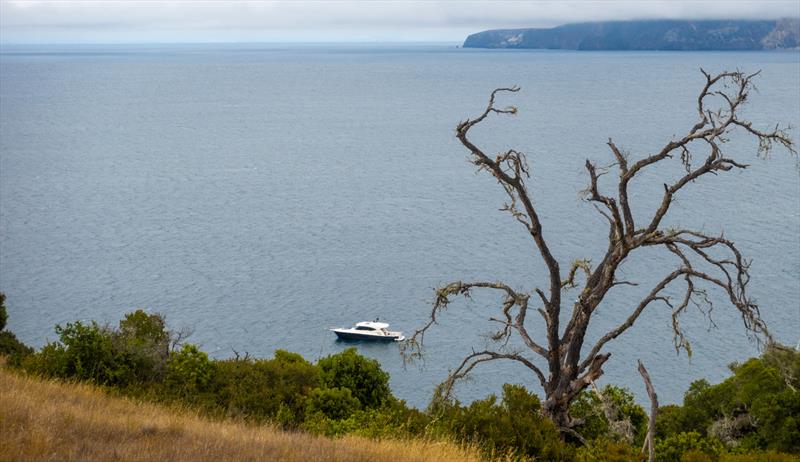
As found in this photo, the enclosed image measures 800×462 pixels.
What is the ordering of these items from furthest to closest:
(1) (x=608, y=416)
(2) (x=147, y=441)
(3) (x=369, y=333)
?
(3) (x=369, y=333)
(1) (x=608, y=416)
(2) (x=147, y=441)

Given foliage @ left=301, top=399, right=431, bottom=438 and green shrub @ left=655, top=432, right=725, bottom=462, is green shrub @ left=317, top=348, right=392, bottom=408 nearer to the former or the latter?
foliage @ left=301, top=399, right=431, bottom=438

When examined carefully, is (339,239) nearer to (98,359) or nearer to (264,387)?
(264,387)

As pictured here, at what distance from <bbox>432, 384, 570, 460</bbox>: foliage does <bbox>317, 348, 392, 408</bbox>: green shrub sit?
14.4ft

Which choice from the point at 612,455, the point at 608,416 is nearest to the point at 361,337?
the point at 608,416

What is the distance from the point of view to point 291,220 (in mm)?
91188

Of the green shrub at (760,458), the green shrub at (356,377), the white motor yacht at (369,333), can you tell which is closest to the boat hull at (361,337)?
the white motor yacht at (369,333)

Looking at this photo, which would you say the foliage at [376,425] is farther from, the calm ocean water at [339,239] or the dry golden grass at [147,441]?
the calm ocean water at [339,239]

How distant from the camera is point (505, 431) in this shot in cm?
1584

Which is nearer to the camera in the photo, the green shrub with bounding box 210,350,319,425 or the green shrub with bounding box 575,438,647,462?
the green shrub with bounding box 575,438,647,462

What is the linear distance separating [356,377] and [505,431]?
20.4 feet

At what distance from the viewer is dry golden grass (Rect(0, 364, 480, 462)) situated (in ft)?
35.6

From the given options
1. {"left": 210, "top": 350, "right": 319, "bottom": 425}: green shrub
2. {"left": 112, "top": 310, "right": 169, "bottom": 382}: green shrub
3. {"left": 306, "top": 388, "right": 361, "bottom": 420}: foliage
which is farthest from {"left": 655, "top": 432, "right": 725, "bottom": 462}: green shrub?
{"left": 112, "top": 310, "right": 169, "bottom": 382}: green shrub

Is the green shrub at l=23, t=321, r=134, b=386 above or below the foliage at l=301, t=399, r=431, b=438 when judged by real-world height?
above

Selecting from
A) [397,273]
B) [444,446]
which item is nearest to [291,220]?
[397,273]
